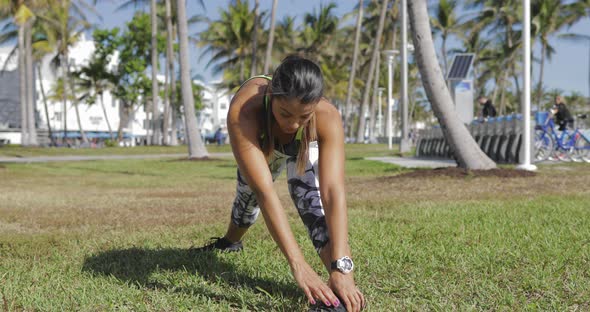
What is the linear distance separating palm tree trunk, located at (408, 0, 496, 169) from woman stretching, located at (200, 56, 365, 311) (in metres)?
8.01

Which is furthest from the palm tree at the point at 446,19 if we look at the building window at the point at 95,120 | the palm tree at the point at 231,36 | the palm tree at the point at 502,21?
the building window at the point at 95,120

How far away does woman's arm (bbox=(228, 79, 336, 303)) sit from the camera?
9.26 ft

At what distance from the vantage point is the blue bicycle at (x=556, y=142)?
1580 cm

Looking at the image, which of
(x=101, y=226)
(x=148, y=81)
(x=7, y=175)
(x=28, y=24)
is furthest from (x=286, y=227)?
(x=148, y=81)

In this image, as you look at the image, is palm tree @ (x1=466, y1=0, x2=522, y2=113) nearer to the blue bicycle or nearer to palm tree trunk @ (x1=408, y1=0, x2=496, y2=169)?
the blue bicycle

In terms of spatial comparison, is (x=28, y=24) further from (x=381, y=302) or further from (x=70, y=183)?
(x=381, y=302)

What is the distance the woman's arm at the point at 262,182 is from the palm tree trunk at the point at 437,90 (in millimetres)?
8305

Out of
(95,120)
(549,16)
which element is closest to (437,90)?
(549,16)

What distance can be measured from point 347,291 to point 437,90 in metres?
8.51

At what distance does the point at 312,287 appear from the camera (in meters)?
2.80

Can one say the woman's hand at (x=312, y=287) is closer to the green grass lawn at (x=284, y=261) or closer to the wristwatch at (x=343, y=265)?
the wristwatch at (x=343, y=265)

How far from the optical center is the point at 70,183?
13.0m

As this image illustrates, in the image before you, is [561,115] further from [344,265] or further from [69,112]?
[69,112]

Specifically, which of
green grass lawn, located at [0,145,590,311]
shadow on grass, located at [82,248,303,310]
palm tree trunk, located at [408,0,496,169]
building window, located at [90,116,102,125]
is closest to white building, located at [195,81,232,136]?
building window, located at [90,116,102,125]
